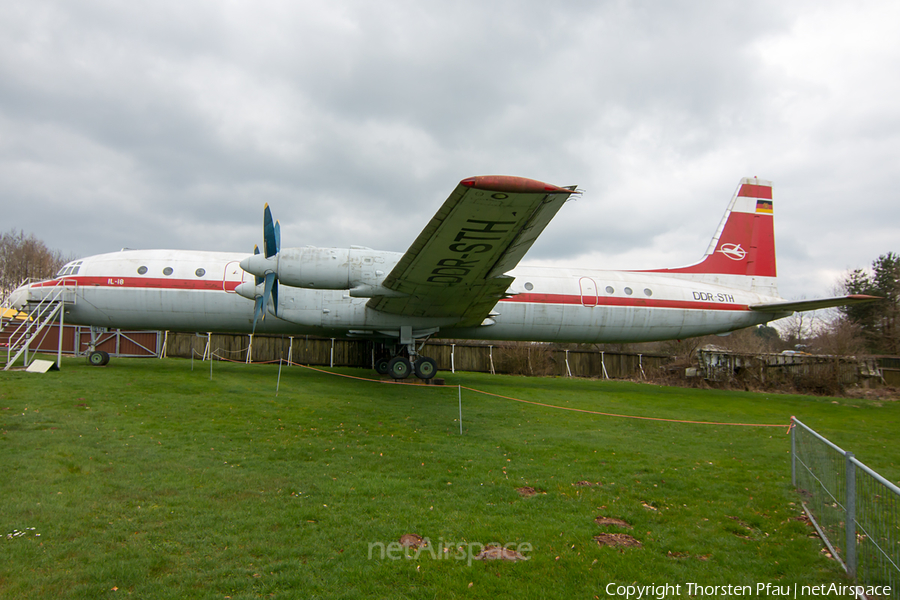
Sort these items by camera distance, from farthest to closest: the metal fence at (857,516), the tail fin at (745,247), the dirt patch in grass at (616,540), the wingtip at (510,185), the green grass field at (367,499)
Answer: the tail fin at (745,247) → the wingtip at (510,185) → the dirt patch in grass at (616,540) → the green grass field at (367,499) → the metal fence at (857,516)

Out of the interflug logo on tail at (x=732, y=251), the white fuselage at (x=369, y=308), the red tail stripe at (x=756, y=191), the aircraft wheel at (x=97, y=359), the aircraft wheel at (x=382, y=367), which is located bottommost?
the aircraft wheel at (x=382, y=367)

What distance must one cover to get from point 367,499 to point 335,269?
824 cm

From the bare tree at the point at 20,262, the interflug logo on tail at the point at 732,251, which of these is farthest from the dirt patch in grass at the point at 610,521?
the bare tree at the point at 20,262

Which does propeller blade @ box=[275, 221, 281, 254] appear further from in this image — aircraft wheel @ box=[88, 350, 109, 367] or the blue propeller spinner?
aircraft wheel @ box=[88, 350, 109, 367]

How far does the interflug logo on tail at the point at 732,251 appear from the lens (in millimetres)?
18688

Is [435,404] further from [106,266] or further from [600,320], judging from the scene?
[106,266]

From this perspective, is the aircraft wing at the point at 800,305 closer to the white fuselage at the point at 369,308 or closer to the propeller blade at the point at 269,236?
the white fuselage at the point at 369,308

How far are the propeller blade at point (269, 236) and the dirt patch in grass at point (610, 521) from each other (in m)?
10.4

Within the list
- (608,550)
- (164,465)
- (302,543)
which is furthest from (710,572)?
(164,465)

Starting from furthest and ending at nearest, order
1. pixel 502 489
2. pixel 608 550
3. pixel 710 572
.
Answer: pixel 502 489 → pixel 608 550 → pixel 710 572

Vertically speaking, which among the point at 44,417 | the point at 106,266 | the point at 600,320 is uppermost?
the point at 106,266

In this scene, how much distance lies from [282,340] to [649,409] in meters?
18.1

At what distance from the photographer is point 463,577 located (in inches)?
149

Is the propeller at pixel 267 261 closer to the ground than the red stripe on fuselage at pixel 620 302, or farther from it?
farther from it
